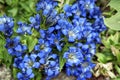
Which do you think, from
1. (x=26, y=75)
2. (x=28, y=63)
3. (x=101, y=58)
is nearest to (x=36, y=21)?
(x=28, y=63)

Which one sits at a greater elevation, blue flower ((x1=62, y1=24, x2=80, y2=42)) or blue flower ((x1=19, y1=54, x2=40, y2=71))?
blue flower ((x1=62, y1=24, x2=80, y2=42))

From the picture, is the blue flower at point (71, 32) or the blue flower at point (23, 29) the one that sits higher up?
the blue flower at point (23, 29)

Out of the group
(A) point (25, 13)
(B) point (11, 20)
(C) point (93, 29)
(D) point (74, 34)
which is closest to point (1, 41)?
(B) point (11, 20)

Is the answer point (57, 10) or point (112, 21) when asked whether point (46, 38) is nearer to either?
point (57, 10)

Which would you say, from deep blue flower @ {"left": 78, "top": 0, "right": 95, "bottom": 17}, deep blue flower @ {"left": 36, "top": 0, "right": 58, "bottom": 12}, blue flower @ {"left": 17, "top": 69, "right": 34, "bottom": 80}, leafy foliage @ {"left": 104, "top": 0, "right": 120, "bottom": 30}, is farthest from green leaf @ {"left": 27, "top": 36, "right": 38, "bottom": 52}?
leafy foliage @ {"left": 104, "top": 0, "right": 120, "bottom": 30}

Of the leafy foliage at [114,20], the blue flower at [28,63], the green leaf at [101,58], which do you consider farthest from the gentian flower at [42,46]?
the leafy foliage at [114,20]

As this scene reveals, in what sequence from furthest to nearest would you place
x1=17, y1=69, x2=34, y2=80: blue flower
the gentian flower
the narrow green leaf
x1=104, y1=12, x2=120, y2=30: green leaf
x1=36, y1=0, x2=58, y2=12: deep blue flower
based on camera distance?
the narrow green leaf < x1=36, y1=0, x2=58, y2=12: deep blue flower < the gentian flower < x1=17, y1=69, x2=34, y2=80: blue flower < x1=104, y1=12, x2=120, y2=30: green leaf

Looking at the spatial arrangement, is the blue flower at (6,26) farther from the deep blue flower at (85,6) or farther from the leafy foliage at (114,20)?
the leafy foliage at (114,20)

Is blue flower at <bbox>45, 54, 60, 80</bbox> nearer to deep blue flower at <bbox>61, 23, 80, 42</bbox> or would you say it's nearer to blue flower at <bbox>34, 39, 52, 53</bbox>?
blue flower at <bbox>34, 39, 52, 53</bbox>
